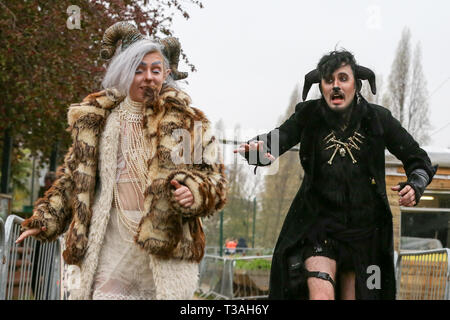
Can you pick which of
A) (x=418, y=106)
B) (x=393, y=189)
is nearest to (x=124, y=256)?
(x=393, y=189)

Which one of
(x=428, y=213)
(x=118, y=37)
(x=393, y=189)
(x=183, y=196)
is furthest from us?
(x=428, y=213)

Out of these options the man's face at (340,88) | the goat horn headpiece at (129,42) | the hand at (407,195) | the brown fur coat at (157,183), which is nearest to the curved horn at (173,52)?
the goat horn headpiece at (129,42)

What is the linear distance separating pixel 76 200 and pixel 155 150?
1.77 ft

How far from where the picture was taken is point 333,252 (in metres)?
3.78

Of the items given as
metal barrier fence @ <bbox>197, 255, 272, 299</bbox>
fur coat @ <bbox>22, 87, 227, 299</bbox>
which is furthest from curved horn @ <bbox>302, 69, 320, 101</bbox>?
metal barrier fence @ <bbox>197, 255, 272, 299</bbox>

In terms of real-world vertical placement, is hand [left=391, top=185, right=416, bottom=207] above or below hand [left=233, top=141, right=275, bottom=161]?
below

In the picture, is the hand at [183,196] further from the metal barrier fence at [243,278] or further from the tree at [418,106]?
the tree at [418,106]

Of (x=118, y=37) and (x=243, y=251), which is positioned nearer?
(x=118, y=37)

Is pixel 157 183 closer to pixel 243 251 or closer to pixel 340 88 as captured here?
pixel 340 88

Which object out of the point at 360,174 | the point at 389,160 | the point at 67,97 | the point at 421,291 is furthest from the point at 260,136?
the point at 67,97

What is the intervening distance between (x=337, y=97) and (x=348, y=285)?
44.7 inches

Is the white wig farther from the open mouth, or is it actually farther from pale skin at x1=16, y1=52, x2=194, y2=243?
the open mouth

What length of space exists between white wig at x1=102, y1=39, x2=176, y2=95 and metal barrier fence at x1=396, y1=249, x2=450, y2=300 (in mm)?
3513

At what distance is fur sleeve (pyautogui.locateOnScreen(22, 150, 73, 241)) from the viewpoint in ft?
12.1
